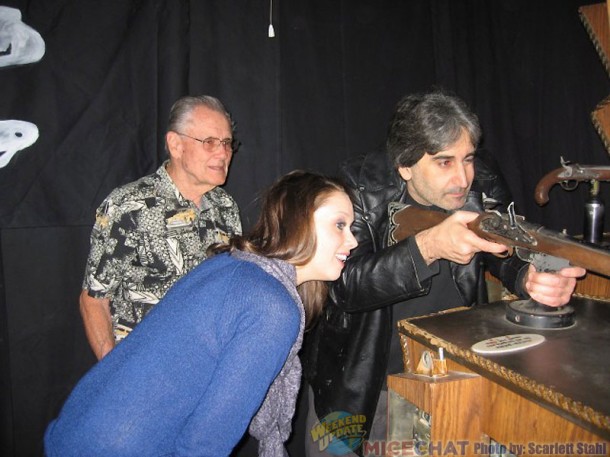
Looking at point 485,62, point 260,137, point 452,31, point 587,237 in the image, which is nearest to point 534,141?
point 485,62

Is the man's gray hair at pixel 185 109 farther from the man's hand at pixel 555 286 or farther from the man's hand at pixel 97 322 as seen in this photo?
Answer: the man's hand at pixel 555 286

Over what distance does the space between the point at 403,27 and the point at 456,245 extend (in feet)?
6.87

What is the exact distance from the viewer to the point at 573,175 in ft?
8.46

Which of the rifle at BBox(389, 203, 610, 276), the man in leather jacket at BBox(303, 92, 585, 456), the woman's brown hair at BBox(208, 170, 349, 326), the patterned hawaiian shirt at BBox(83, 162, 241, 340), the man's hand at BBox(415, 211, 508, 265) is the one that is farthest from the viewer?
the patterned hawaiian shirt at BBox(83, 162, 241, 340)

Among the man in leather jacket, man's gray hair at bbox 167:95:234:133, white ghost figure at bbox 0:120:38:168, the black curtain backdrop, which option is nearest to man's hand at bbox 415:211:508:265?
the man in leather jacket

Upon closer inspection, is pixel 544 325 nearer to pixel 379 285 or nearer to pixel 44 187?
pixel 379 285

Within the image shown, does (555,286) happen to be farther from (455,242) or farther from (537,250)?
(455,242)

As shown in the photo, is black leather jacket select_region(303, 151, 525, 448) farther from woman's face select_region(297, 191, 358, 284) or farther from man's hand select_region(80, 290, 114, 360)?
man's hand select_region(80, 290, 114, 360)

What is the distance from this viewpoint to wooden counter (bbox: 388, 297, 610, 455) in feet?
2.87

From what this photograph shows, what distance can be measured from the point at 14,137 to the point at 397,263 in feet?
6.69

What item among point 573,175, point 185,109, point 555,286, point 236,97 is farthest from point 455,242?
point 236,97

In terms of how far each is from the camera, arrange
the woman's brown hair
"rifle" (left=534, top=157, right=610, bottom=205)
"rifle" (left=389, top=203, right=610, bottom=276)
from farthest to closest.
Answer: "rifle" (left=534, top=157, right=610, bottom=205)
the woman's brown hair
"rifle" (left=389, top=203, right=610, bottom=276)

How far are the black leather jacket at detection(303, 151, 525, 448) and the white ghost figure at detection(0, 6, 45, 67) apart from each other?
5.60 feet

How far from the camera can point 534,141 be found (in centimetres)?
334
